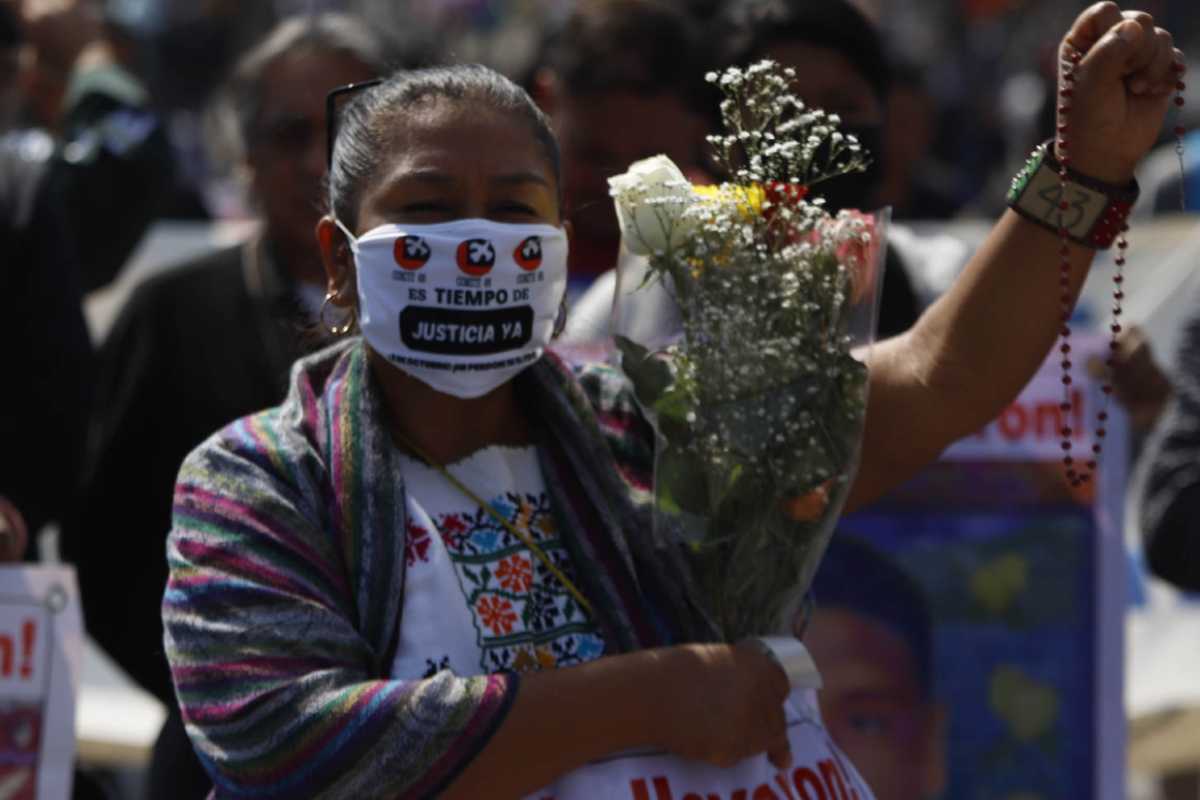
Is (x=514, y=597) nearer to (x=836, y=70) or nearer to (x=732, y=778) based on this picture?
(x=732, y=778)

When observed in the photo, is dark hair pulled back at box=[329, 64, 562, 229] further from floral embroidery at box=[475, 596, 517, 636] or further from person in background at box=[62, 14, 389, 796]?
person in background at box=[62, 14, 389, 796]

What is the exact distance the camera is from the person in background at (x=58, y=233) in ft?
11.3

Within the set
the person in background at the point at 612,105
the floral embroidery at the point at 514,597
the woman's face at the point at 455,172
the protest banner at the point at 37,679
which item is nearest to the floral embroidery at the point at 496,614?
the floral embroidery at the point at 514,597

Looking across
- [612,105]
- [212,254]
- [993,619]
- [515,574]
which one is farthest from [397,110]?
[993,619]

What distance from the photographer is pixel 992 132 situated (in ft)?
41.1

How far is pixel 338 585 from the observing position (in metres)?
2.17

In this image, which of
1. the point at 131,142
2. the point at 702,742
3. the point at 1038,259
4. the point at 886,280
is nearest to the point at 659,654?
the point at 702,742

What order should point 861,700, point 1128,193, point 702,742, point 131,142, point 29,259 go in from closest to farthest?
point 702,742 → point 1128,193 → point 29,259 → point 861,700 → point 131,142

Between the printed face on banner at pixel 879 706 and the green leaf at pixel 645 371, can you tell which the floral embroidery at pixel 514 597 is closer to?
the green leaf at pixel 645 371

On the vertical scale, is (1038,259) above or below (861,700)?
→ above

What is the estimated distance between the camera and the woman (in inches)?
81.8

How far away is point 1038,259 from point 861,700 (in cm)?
172

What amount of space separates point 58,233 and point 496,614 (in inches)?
66.2

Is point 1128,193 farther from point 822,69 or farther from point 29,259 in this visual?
point 29,259
